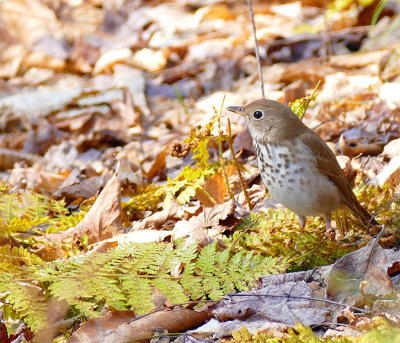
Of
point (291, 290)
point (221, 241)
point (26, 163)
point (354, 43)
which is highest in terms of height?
point (291, 290)

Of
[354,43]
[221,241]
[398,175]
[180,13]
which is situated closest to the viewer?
[221,241]

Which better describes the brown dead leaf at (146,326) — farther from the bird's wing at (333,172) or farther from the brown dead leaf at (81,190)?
the brown dead leaf at (81,190)

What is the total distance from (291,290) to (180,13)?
23.5ft

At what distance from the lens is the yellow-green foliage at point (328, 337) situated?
1955mm

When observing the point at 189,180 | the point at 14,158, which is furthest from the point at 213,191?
the point at 14,158

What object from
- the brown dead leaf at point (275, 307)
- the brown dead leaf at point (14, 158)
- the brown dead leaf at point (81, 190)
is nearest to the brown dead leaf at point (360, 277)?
the brown dead leaf at point (275, 307)

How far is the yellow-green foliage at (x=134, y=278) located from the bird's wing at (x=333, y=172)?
0.76 meters

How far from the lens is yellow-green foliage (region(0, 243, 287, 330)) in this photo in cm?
258

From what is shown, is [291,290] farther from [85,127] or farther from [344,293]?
[85,127]

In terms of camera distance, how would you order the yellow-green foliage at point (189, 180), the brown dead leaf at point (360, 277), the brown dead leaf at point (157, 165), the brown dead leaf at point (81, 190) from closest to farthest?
1. the brown dead leaf at point (360, 277)
2. the yellow-green foliage at point (189, 180)
3. the brown dead leaf at point (81, 190)
4. the brown dead leaf at point (157, 165)

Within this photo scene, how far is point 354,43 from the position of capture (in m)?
7.26

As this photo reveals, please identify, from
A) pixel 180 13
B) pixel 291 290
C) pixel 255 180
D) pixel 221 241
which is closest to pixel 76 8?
pixel 180 13

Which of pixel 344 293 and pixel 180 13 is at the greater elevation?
pixel 344 293

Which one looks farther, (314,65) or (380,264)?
(314,65)
